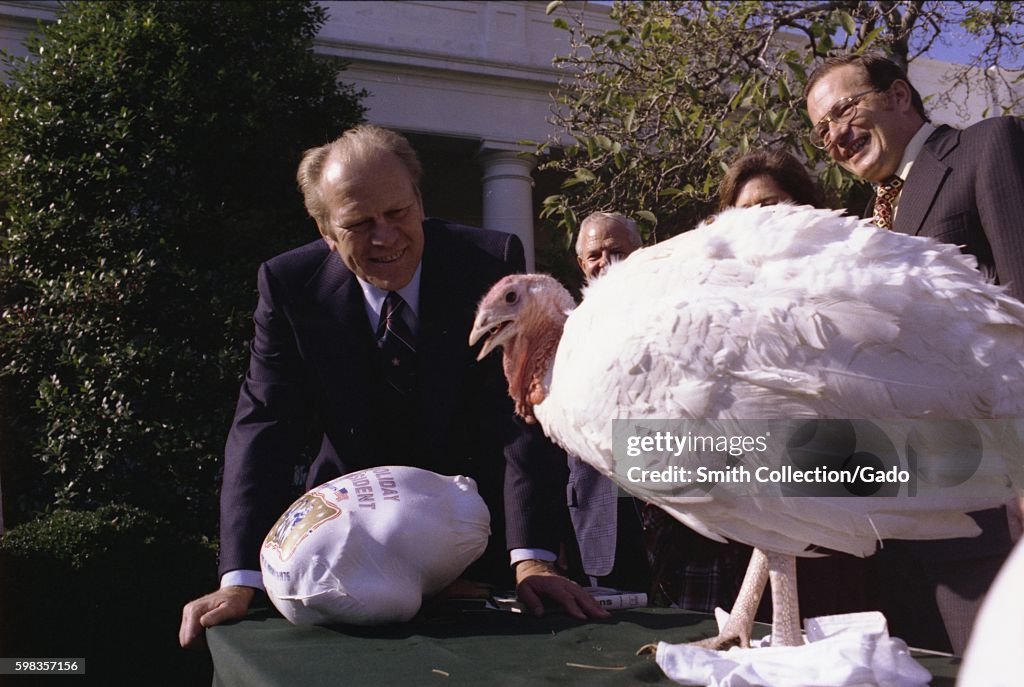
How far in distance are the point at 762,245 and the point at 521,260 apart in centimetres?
152

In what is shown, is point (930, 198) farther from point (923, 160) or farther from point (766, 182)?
point (766, 182)

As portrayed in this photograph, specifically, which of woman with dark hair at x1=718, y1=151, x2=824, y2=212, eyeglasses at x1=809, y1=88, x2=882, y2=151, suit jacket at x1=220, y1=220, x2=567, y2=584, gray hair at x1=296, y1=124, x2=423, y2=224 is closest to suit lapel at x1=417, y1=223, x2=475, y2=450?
suit jacket at x1=220, y1=220, x2=567, y2=584

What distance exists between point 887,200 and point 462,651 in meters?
1.84

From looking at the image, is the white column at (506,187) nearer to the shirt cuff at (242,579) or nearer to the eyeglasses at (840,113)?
the eyeglasses at (840,113)

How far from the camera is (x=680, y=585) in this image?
3.00 meters

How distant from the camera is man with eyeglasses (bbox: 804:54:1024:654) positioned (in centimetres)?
211

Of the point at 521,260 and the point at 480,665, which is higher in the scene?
the point at 521,260

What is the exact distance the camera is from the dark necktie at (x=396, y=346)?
9.21 ft

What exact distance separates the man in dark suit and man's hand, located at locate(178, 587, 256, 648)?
0.46 feet

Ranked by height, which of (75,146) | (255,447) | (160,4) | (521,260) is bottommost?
→ (255,447)

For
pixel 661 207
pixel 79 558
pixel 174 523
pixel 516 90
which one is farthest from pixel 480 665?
pixel 516 90

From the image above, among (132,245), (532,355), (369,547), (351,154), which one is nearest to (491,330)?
(532,355)

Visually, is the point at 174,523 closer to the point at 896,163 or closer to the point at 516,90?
the point at 896,163

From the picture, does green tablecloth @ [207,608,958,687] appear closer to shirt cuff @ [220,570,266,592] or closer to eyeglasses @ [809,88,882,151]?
shirt cuff @ [220,570,266,592]
